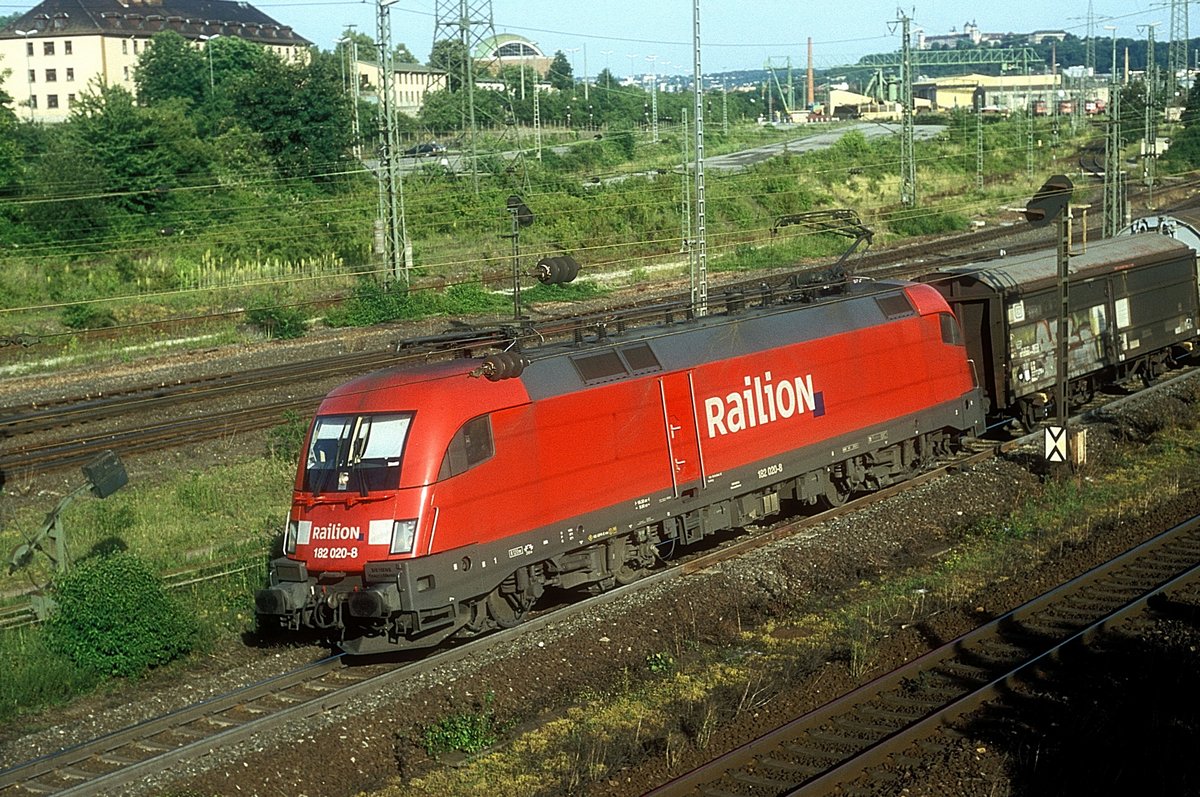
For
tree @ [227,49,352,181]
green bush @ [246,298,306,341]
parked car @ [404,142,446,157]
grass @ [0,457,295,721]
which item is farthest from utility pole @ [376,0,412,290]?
parked car @ [404,142,446,157]

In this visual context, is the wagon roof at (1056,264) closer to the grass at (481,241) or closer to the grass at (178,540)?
the grass at (178,540)

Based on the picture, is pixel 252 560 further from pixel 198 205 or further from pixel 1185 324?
pixel 198 205

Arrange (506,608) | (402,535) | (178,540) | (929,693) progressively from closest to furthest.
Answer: (929,693), (402,535), (506,608), (178,540)

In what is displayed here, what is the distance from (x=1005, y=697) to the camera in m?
12.3

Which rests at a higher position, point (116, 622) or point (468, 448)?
point (468, 448)

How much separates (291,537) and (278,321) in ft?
74.8

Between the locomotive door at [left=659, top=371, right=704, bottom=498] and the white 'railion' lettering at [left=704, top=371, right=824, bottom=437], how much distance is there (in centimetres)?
33

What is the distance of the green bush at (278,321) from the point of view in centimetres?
3659

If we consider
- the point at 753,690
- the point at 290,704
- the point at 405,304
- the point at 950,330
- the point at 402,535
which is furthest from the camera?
the point at 405,304

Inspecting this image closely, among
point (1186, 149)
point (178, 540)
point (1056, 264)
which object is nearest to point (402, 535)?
point (178, 540)

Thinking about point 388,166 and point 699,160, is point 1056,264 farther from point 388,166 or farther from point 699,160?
point 388,166

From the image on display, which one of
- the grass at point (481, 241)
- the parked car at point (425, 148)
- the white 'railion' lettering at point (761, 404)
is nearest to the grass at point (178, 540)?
the white 'railion' lettering at point (761, 404)

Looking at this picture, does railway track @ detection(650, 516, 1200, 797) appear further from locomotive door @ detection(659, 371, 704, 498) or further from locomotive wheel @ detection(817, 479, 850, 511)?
locomotive wheel @ detection(817, 479, 850, 511)

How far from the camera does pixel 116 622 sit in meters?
14.5
